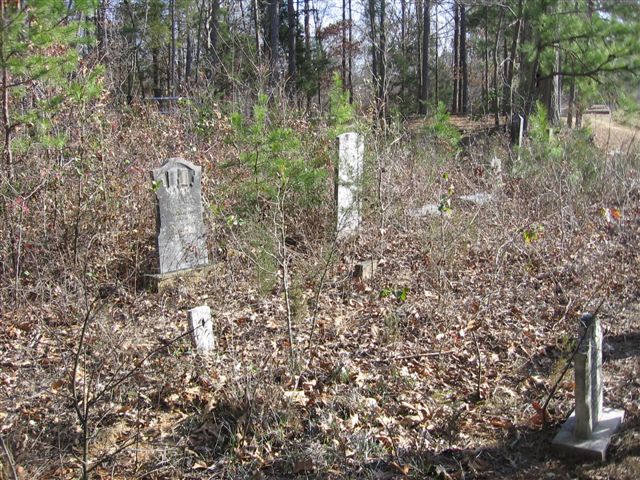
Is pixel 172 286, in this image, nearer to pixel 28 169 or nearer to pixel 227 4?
pixel 28 169

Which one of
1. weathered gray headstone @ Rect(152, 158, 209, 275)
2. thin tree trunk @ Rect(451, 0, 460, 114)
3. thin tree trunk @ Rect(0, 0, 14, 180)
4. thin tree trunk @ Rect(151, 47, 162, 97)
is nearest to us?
thin tree trunk @ Rect(0, 0, 14, 180)

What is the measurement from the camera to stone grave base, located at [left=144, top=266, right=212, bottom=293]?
23.6 ft

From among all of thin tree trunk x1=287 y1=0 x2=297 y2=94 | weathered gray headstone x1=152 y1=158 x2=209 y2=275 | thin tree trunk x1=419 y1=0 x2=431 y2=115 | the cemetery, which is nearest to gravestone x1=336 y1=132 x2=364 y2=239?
the cemetery

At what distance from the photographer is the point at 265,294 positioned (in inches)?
260

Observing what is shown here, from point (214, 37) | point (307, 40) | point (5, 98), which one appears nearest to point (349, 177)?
point (5, 98)

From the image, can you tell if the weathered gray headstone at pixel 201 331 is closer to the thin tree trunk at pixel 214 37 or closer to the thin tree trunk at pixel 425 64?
the thin tree trunk at pixel 214 37

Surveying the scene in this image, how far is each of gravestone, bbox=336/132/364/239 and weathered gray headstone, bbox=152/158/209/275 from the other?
1.84 metres

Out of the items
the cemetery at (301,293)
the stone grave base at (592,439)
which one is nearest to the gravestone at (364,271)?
the cemetery at (301,293)

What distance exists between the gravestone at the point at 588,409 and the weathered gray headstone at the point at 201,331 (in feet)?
8.92

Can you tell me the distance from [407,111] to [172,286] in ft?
65.3

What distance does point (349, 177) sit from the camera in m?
8.52

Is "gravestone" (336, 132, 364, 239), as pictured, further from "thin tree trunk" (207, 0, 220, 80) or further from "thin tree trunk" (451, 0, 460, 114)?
"thin tree trunk" (451, 0, 460, 114)

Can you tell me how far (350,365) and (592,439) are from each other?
185 cm

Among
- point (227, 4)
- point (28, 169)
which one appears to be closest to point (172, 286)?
point (28, 169)
